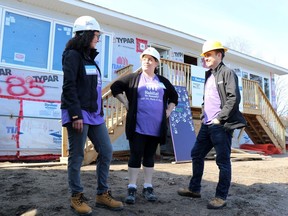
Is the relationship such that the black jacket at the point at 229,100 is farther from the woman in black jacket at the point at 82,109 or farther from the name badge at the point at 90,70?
the name badge at the point at 90,70

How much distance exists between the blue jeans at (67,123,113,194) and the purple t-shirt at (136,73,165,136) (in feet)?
1.92

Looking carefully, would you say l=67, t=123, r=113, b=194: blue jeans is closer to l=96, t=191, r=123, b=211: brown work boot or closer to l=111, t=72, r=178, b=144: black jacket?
l=96, t=191, r=123, b=211: brown work boot

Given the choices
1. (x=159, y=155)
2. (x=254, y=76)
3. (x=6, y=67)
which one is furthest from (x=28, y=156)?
(x=254, y=76)

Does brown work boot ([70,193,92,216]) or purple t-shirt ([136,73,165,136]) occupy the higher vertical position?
purple t-shirt ([136,73,165,136])

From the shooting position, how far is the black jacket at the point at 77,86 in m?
2.93

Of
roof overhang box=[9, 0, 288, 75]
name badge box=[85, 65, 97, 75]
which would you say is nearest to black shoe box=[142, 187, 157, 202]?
name badge box=[85, 65, 97, 75]

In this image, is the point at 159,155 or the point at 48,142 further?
the point at 159,155

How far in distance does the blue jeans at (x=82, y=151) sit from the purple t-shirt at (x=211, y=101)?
1405mm

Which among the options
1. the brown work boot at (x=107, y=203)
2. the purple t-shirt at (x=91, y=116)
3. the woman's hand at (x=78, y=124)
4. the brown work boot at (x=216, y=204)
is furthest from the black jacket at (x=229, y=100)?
the woman's hand at (x=78, y=124)

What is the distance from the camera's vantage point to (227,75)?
372cm

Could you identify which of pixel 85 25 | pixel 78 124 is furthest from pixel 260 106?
pixel 78 124

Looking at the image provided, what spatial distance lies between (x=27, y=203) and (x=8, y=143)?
Answer: 527 centimetres

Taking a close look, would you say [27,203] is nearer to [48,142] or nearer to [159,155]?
[48,142]

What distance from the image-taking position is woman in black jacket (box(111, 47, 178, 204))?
3.63m
